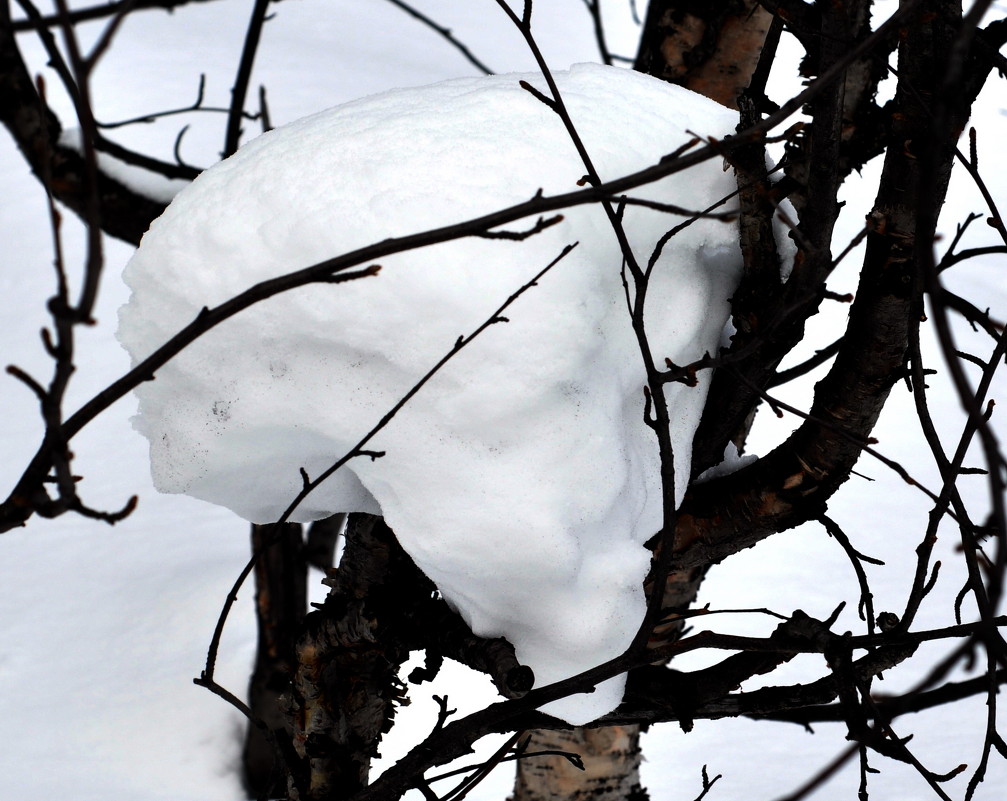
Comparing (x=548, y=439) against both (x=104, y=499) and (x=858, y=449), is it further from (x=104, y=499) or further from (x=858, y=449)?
(x=104, y=499)

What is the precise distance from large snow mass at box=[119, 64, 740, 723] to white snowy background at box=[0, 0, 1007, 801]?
1.48 metres

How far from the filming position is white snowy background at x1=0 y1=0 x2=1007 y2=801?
2496mm

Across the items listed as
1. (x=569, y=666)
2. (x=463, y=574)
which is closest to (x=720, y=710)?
(x=569, y=666)

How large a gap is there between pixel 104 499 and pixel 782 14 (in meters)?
2.94

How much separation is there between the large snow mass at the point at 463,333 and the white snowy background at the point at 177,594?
1483 mm

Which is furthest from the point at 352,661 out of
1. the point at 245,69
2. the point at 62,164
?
the point at 245,69

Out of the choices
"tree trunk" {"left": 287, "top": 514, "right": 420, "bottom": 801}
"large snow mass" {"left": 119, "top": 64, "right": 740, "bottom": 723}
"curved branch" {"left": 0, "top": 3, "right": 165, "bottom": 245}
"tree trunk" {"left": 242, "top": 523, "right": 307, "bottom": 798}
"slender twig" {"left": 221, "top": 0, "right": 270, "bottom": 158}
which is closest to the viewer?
"large snow mass" {"left": 119, "top": 64, "right": 740, "bottom": 723}

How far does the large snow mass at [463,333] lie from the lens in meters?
0.81

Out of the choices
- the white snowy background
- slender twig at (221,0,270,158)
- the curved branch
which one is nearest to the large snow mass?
the curved branch

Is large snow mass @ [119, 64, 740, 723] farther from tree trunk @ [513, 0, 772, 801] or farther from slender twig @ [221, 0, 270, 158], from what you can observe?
slender twig @ [221, 0, 270, 158]

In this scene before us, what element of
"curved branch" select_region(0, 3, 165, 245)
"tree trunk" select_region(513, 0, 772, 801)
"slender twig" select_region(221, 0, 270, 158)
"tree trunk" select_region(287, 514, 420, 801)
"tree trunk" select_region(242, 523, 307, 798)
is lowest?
"tree trunk" select_region(287, 514, 420, 801)

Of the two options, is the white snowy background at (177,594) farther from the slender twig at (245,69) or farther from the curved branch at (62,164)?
the slender twig at (245,69)

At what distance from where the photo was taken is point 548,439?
0.83 meters

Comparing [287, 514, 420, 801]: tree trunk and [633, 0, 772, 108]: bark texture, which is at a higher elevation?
[633, 0, 772, 108]: bark texture
